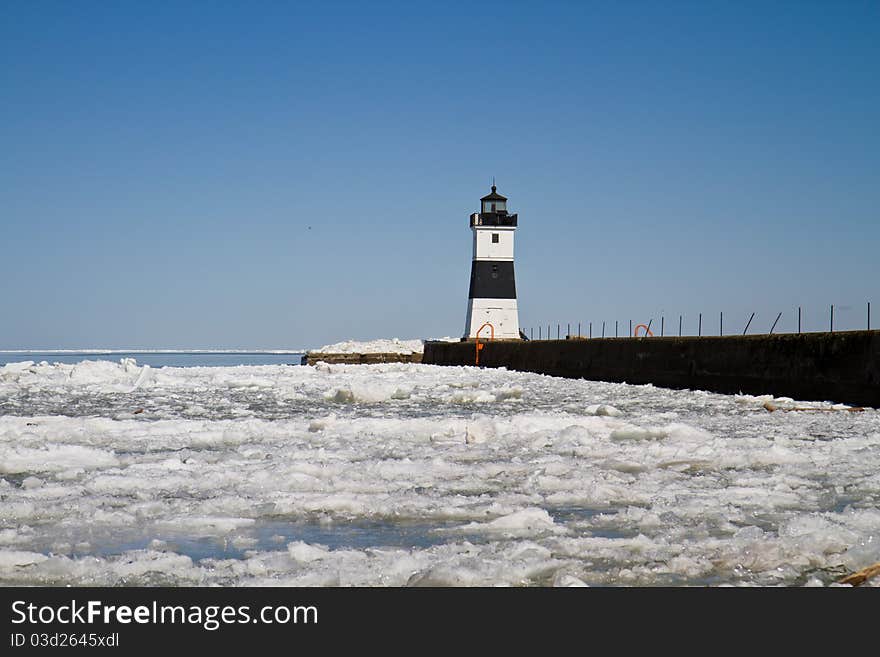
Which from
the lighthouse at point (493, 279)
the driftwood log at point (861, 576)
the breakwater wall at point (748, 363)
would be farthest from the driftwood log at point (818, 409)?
the lighthouse at point (493, 279)

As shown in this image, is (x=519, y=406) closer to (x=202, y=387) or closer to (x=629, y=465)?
(x=629, y=465)

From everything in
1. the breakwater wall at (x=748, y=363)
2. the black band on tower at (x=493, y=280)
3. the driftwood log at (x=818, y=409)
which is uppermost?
the black band on tower at (x=493, y=280)

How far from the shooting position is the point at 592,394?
485 inches

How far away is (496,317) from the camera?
40781 millimetres

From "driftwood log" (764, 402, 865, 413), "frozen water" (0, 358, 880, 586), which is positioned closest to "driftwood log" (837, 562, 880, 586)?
"frozen water" (0, 358, 880, 586)

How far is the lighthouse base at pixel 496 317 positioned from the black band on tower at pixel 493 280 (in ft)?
0.93

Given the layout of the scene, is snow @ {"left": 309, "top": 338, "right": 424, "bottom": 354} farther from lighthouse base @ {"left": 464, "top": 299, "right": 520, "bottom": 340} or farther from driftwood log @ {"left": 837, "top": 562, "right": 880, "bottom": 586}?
driftwood log @ {"left": 837, "top": 562, "right": 880, "bottom": 586}

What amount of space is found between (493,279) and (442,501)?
1478 inches

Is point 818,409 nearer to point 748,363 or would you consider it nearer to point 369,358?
point 748,363

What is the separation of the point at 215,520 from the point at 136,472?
1.39 metres

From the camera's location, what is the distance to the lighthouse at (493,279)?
134 ft

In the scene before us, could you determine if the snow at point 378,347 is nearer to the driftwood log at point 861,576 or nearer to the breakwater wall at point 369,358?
the breakwater wall at point 369,358

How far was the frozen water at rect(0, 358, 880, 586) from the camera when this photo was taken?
270 centimetres

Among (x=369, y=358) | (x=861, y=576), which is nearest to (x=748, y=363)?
(x=861, y=576)
